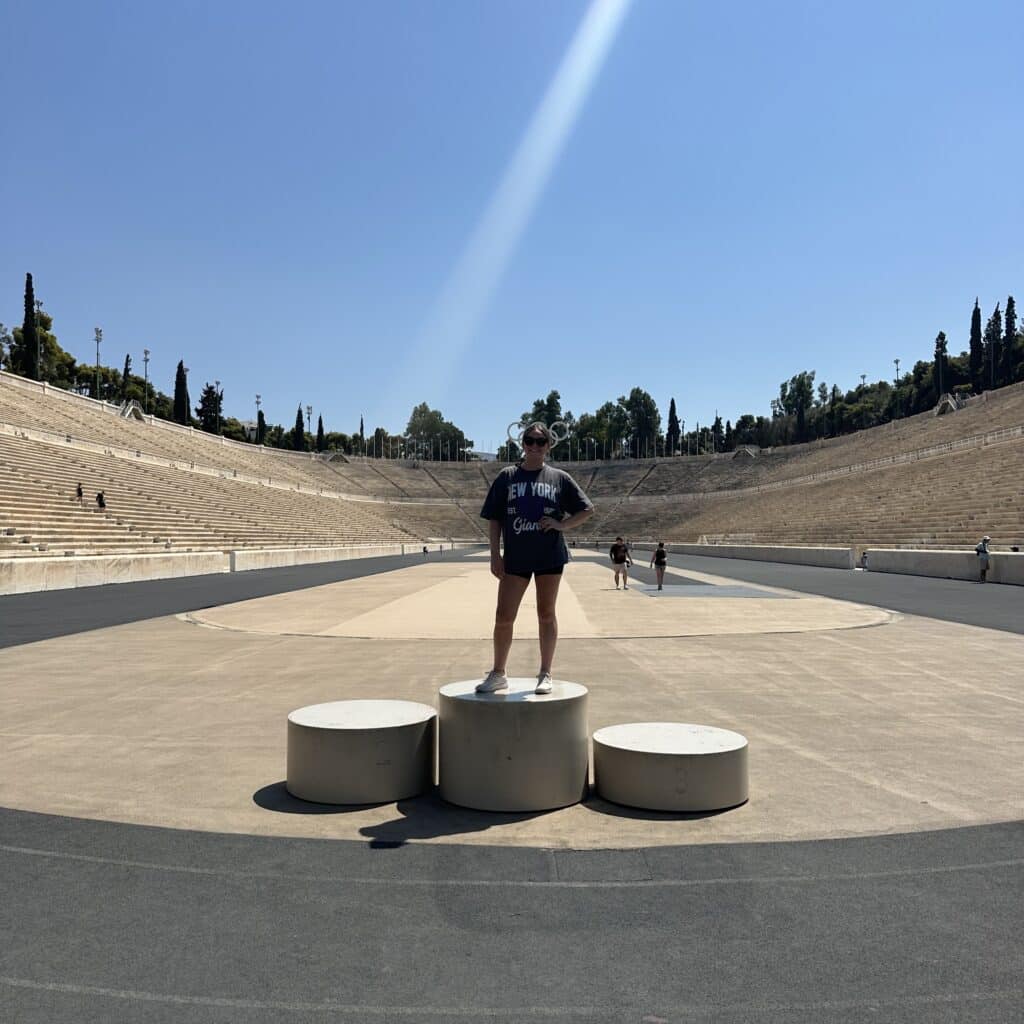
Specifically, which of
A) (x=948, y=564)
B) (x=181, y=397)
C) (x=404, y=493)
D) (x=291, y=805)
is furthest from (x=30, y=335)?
(x=291, y=805)

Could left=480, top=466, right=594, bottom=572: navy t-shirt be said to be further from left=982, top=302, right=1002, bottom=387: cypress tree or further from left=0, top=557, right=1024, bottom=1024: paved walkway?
left=982, top=302, right=1002, bottom=387: cypress tree

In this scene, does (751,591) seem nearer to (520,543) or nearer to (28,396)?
(520,543)

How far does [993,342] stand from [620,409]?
2753 inches

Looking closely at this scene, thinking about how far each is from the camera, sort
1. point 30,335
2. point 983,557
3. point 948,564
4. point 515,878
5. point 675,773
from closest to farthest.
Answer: point 515,878, point 675,773, point 983,557, point 948,564, point 30,335

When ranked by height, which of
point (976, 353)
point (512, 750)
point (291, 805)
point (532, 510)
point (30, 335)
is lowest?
point (291, 805)

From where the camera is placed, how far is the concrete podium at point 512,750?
14.5 feet

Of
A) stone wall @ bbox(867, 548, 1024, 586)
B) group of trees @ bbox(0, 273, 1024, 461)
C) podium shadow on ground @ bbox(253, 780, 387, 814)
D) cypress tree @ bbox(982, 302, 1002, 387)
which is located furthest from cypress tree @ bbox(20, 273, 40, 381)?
cypress tree @ bbox(982, 302, 1002, 387)

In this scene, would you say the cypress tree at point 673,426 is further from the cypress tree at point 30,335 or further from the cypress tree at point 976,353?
the cypress tree at point 30,335

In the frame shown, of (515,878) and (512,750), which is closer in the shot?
(515,878)

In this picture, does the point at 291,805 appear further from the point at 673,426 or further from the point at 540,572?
the point at 673,426

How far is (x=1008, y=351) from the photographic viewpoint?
90.5 meters

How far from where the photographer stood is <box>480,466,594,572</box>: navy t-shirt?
199 inches

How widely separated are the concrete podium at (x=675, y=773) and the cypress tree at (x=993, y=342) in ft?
330

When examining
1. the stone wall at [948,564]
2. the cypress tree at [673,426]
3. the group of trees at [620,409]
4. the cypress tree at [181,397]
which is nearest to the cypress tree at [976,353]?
the group of trees at [620,409]
